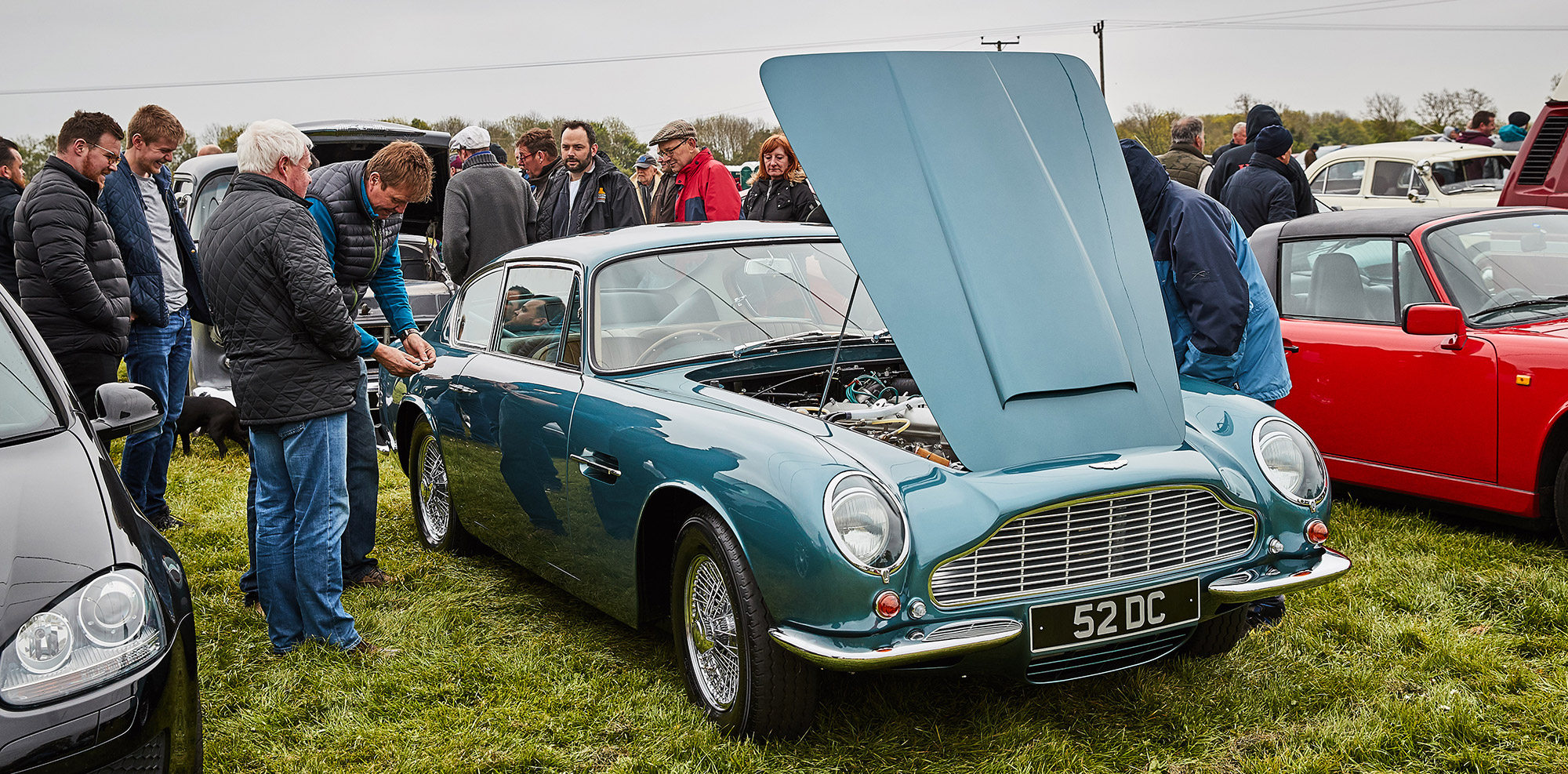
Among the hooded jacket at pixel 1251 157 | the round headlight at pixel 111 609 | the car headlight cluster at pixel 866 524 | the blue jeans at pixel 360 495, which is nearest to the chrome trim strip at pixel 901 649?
the car headlight cluster at pixel 866 524

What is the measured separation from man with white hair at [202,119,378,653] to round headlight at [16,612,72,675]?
1.58m

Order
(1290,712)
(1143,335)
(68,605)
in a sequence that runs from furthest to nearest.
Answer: (1143,335) < (1290,712) < (68,605)

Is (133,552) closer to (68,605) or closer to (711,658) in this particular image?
(68,605)

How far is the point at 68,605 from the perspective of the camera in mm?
2471

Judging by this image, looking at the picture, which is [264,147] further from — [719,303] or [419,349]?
[719,303]

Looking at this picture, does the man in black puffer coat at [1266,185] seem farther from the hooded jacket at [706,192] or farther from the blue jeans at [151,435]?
the blue jeans at [151,435]

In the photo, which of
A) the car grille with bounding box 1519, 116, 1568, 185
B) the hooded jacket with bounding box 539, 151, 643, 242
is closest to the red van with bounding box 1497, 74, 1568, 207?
the car grille with bounding box 1519, 116, 1568, 185

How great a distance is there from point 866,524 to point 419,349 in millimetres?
2439

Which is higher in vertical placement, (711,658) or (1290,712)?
(711,658)

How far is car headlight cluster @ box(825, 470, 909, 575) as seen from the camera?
2822 mm

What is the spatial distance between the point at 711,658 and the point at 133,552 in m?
1.56

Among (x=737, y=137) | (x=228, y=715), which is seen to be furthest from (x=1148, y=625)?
(x=737, y=137)

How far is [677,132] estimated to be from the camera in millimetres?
7926

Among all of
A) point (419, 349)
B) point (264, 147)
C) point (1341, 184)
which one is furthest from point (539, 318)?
point (1341, 184)
